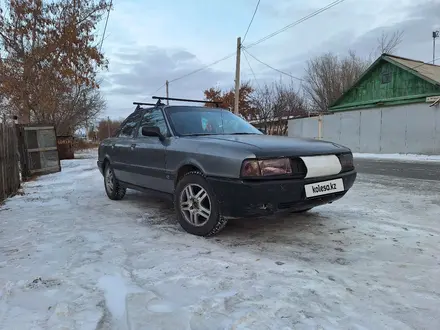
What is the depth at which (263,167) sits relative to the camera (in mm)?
3143

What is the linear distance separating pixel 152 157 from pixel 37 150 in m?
7.02

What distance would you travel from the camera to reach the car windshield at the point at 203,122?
430 cm

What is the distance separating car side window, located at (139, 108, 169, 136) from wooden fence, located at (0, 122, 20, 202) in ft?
9.42

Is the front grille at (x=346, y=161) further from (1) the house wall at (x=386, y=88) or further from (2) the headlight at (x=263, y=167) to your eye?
(1) the house wall at (x=386, y=88)

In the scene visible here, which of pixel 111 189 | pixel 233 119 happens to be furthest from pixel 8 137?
pixel 233 119

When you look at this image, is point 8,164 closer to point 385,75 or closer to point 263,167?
point 263,167

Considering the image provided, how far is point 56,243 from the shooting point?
11.5ft

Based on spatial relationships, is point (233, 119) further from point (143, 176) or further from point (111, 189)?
point (111, 189)

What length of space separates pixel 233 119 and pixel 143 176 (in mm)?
1512

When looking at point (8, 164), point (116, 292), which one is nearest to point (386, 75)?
point (8, 164)

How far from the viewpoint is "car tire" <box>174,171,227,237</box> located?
136 inches

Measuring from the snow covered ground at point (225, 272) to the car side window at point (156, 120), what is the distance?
3.91 ft

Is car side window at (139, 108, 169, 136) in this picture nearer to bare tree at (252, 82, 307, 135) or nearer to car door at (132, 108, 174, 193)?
car door at (132, 108, 174, 193)

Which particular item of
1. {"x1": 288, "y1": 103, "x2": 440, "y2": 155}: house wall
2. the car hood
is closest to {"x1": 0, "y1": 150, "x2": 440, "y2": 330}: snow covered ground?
the car hood
